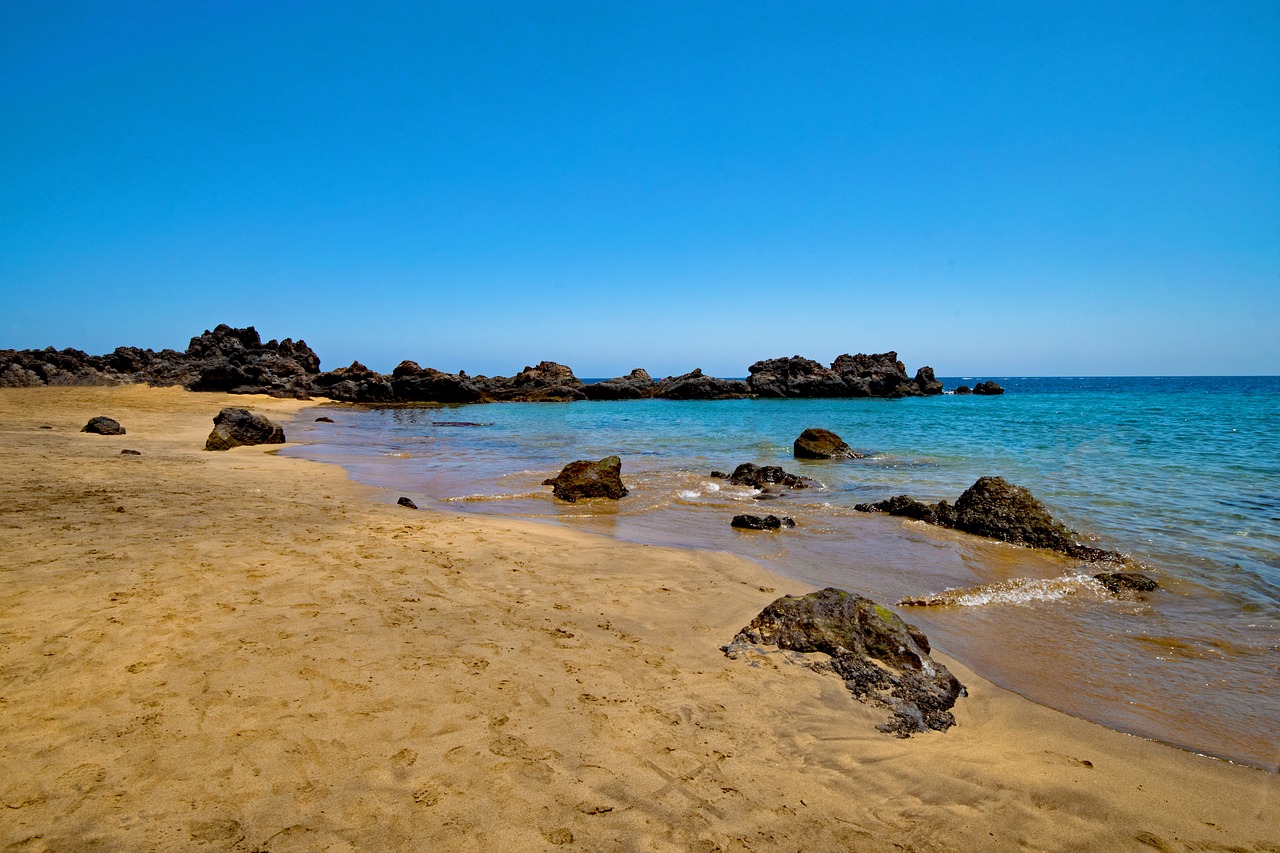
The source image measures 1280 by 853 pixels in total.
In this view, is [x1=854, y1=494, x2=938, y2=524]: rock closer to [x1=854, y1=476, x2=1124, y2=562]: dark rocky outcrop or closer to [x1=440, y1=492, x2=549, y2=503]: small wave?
[x1=854, y1=476, x2=1124, y2=562]: dark rocky outcrop

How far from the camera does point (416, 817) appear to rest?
2836mm

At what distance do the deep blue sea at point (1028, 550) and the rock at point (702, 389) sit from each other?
128 feet

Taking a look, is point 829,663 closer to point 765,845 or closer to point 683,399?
point 765,845

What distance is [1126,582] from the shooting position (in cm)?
725

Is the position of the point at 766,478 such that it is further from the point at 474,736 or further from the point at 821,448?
the point at 474,736

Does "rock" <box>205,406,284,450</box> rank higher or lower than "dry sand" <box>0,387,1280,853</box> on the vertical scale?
higher

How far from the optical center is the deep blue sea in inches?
197

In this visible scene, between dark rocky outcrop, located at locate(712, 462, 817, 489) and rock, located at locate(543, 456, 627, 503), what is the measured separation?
11.1ft

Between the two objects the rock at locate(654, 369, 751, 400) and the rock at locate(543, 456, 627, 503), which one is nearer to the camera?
the rock at locate(543, 456, 627, 503)

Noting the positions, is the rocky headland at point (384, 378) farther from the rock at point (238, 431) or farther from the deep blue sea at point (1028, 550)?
the rock at point (238, 431)

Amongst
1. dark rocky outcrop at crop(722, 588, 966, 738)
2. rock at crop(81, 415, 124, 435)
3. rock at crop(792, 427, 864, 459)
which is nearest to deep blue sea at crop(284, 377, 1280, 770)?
rock at crop(792, 427, 864, 459)

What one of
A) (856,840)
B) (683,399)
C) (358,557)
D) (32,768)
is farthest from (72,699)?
(683,399)

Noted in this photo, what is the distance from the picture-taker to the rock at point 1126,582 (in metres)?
7.15

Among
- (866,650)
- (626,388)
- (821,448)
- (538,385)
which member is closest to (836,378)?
(626,388)
